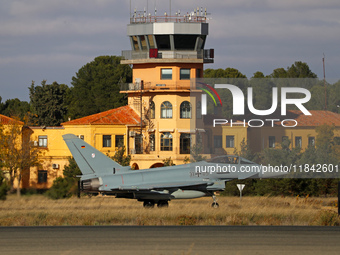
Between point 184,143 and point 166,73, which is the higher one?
point 166,73

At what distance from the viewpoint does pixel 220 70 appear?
4471 inches

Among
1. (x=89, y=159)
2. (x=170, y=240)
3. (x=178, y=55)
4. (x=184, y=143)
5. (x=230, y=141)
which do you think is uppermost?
(x=178, y=55)

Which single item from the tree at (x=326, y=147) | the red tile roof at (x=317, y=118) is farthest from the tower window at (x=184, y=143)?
the tree at (x=326, y=147)

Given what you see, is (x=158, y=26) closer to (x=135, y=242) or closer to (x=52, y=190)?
(x=52, y=190)

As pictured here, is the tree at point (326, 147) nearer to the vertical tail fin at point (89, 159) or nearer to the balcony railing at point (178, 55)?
the vertical tail fin at point (89, 159)

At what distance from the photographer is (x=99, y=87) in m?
110

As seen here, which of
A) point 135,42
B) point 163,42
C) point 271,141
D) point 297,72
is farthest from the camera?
point 297,72

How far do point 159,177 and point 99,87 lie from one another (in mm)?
76249

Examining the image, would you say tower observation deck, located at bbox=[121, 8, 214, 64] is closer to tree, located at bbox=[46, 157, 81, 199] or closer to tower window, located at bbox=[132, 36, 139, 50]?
tower window, located at bbox=[132, 36, 139, 50]

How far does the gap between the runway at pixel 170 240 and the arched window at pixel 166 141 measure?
45.5 m

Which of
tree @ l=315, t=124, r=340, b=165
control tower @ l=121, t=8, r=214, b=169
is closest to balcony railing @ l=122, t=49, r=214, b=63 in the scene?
control tower @ l=121, t=8, r=214, b=169

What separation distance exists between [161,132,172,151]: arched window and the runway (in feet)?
149

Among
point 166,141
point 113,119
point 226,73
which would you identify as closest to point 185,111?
point 166,141

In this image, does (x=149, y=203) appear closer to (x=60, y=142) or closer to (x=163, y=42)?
(x=163, y=42)
